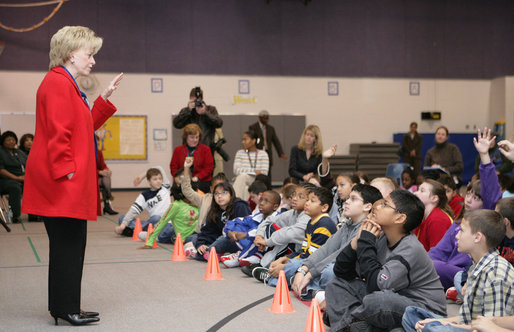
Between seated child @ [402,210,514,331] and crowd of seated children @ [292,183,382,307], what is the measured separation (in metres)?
1.04

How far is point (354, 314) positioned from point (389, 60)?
14987 mm

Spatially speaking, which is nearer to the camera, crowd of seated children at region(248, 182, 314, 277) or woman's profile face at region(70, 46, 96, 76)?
woman's profile face at region(70, 46, 96, 76)

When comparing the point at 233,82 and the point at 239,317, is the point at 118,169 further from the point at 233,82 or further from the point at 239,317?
the point at 239,317

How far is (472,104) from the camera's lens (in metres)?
17.9

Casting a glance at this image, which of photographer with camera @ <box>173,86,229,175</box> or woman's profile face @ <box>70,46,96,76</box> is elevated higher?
woman's profile face @ <box>70,46,96,76</box>

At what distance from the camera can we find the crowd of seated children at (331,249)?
13.2 feet

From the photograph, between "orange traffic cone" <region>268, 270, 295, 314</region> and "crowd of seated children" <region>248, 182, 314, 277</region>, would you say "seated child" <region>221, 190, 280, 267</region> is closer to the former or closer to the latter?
"crowd of seated children" <region>248, 182, 314, 277</region>

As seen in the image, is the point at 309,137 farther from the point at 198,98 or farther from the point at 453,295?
the point at 453,295

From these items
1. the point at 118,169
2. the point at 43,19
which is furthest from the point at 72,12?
the point at 118,169

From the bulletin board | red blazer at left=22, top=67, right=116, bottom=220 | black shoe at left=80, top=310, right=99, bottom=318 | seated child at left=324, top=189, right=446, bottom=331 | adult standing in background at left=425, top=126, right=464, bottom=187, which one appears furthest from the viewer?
the bulletin board

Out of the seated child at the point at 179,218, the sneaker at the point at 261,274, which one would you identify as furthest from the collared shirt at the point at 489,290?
the seated child at the point at 179,218

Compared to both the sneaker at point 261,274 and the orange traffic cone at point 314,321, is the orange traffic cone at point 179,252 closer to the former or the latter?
the sneaker at point 261,274

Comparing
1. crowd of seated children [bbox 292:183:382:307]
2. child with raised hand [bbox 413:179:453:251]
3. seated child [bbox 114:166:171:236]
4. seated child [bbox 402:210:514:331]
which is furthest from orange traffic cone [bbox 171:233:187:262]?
seated child [bbox 402:210:514:331]

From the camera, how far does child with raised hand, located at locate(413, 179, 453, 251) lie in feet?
15.9
